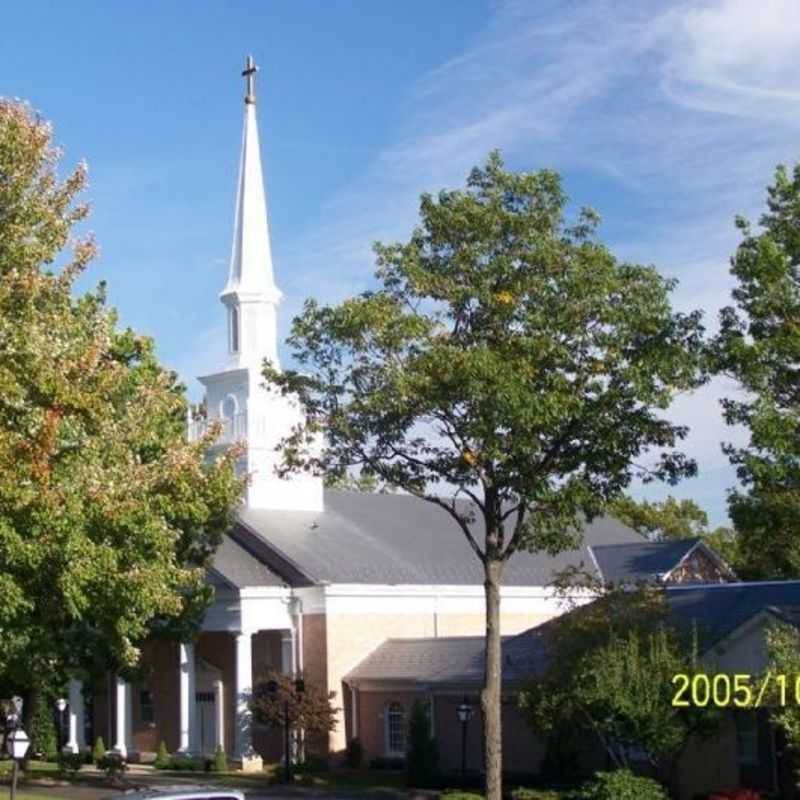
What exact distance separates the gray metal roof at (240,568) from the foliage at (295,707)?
3.65 metres

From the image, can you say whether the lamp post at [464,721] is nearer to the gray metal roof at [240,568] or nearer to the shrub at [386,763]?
the shrub at [386,763]

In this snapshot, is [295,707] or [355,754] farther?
[355,754]

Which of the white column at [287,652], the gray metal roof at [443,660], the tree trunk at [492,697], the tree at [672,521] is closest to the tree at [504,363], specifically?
the tree trunk at [492,697]

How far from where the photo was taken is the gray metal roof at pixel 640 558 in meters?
57.2

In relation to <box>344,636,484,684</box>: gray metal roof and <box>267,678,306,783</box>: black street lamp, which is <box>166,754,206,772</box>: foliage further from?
<box>344,636,484,684</box>: gray metal roof

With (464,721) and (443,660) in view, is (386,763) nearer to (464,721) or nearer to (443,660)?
(443,660)

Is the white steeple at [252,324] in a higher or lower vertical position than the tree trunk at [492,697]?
higher

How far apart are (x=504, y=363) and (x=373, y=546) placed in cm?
2492

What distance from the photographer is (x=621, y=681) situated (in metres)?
29.2

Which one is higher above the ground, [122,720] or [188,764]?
[122,720]

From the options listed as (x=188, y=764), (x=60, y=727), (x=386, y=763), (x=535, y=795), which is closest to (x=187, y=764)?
(x=188, y=764)

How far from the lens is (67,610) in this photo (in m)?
24.9

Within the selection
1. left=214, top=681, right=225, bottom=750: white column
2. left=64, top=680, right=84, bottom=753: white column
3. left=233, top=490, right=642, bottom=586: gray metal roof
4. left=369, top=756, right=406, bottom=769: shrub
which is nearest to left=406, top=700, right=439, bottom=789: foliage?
left=369, top=756, right=406, bottom=769: shrub

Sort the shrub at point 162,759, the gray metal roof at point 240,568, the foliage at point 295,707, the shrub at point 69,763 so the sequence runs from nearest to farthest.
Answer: the foliage at point 295,707, the shrub at point 69,763, the shrub at point 162,759, the gray metal roof at point 240,568
